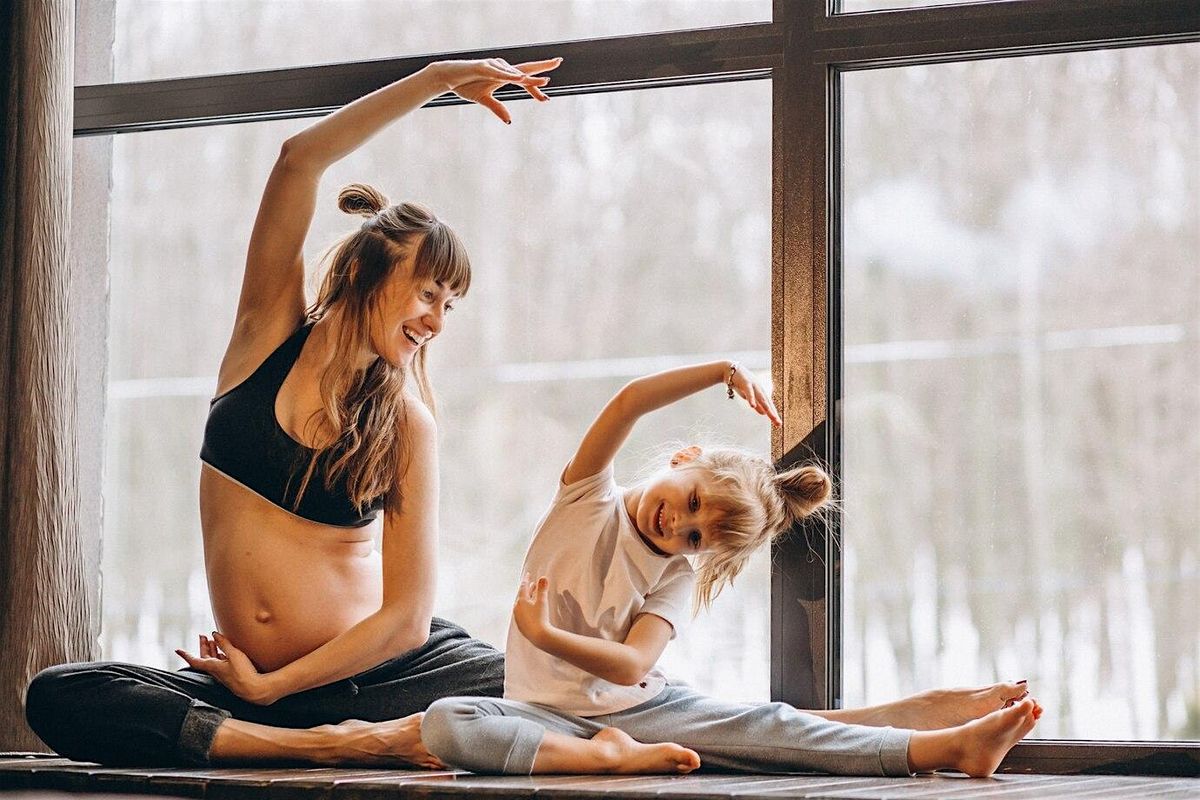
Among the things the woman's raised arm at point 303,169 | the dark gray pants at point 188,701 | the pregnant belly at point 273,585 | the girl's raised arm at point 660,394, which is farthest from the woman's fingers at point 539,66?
the dark gray pants at point 188,701

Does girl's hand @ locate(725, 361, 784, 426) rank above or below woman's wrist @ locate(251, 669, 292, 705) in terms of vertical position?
above

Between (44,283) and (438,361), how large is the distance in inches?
26.3

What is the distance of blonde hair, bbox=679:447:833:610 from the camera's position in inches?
78.5

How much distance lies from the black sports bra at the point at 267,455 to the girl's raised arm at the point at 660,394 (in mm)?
372

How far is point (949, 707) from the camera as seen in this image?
6.76 ft

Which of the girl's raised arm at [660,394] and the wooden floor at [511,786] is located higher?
the girl's raised arm at [660,394]

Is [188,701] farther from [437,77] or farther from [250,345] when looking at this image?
[437,77]

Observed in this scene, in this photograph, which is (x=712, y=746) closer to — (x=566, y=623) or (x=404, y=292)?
(x=566, y=623)

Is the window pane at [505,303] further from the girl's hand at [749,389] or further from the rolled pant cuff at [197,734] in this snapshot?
the rolled pant cuff at [197,734]

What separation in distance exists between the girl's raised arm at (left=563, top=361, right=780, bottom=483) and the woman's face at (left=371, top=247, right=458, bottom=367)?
12.3 inches

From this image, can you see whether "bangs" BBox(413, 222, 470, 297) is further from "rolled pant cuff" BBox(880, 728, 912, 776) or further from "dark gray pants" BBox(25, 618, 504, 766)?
"rolled pant cuff" BBox(880, 728, 912, 776)

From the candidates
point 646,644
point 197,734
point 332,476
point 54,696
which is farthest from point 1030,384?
point 54,696

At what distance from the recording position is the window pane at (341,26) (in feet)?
7.93

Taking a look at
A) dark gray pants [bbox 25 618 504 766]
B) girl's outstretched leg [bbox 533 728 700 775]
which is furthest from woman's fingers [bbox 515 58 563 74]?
girl's outstretched leg [bbox 533 728 700 775]
